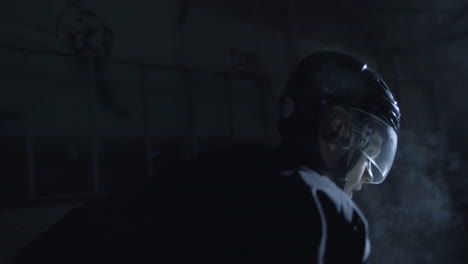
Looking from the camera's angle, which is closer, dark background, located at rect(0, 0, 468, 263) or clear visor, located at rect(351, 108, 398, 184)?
clear visor, located at rect(351, 108, 398, 184)

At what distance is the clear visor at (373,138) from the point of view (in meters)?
1.61

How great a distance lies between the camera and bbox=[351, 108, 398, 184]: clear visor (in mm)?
1610

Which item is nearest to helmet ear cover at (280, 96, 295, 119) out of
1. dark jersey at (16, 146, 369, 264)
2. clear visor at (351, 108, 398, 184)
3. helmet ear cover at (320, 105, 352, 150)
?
helmet ear cover at (320, 105, 352, 150)

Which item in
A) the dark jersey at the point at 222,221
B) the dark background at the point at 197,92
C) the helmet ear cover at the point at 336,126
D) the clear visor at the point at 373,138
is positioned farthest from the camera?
the dark background at the point at 197,92

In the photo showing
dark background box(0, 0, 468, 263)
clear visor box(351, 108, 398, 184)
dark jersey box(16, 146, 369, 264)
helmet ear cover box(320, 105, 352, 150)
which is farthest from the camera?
dark background box(0, 0, 468, 263)

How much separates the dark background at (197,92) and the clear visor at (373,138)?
2.43 m

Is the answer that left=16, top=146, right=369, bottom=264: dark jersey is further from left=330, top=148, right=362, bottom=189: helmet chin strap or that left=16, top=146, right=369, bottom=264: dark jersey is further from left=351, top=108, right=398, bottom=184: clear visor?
left=351, top=108, right=398, bottom=184: clear visor

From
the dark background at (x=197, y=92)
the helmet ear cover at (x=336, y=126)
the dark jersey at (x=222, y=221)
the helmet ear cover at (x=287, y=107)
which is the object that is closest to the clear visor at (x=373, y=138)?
Result: the helmet ear cover at (x=336, y=126)

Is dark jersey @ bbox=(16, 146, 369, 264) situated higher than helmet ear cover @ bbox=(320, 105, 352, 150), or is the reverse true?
helmet ear cover @ bbox=(320, 105, 352, 150)

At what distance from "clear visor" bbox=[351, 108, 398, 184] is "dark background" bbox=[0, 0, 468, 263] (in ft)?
7.98

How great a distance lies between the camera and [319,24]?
5535 mm

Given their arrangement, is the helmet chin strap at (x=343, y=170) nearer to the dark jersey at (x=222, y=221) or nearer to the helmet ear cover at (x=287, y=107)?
the helmet ear cover at (x=287, y=107)

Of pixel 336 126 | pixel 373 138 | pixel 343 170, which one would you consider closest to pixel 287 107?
pixel 336 126

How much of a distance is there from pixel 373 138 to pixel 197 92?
2.91m
